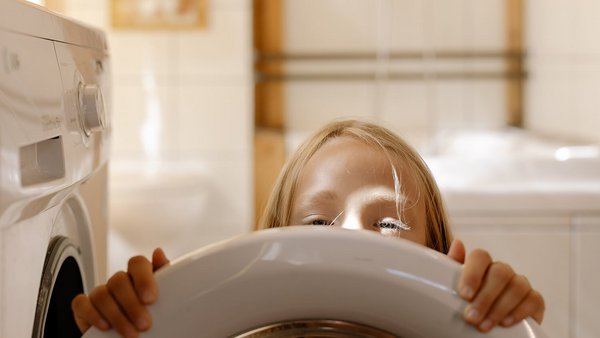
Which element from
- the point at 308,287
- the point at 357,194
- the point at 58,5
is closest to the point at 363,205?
the point at 357,194

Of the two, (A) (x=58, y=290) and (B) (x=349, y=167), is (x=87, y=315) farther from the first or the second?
(B) (x=349, y=167)

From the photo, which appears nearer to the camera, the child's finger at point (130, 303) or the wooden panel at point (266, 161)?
the child's finger at point (130, 303)

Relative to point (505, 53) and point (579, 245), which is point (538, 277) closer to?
→ point (579, 245)

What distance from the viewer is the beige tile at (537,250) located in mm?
1908

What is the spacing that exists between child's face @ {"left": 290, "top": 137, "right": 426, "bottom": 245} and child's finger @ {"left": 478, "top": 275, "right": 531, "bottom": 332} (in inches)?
11.3

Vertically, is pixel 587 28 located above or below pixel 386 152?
above

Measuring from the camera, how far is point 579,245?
1.92 m

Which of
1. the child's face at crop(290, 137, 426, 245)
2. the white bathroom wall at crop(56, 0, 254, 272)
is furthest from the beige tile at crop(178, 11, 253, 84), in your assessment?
the child's face at crop(290, 137, 426, 245)

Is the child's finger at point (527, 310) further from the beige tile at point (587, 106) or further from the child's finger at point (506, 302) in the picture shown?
the beige tile at point (587, 106)

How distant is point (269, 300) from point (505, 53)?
3.03 metres

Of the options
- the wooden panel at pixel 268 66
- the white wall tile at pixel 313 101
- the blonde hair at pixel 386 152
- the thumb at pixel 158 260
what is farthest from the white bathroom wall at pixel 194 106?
the thumb at pixel 158 260

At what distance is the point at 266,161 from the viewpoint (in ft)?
10.5

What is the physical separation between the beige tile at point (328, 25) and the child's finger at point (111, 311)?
2.86 m

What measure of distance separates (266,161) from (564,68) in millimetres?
1131
